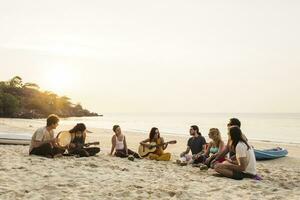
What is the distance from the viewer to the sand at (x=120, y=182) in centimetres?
707

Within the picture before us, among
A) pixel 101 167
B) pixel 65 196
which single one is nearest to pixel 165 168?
pixel 101 167

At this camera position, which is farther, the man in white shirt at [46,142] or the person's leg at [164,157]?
the person's leg at [164,157]

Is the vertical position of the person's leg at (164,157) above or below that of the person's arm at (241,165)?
below

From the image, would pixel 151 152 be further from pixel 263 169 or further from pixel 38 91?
pixel 38 91

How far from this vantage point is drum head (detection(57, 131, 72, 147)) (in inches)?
461

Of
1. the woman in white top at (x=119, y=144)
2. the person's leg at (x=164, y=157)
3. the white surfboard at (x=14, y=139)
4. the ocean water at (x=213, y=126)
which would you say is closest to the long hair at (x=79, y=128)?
the woman in white top at (x=119, y=144)

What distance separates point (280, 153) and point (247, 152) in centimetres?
722

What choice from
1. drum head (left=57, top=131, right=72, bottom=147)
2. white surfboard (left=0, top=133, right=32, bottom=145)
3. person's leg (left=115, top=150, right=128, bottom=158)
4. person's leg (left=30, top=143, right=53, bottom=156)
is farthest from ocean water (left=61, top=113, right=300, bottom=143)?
person's leg (left=30, top=143, right=53, bottom=156)

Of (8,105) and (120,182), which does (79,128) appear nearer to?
(120,182)

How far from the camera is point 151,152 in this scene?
12.7 m

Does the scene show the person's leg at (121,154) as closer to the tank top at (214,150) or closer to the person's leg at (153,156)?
the person's leg at (153,156)

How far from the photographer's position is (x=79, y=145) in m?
11.9

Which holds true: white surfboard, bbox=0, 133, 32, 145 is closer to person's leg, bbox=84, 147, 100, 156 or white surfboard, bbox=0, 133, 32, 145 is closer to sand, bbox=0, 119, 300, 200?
person's leg, bbox=84, 147, 100, 156

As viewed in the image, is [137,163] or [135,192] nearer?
[135,192]
